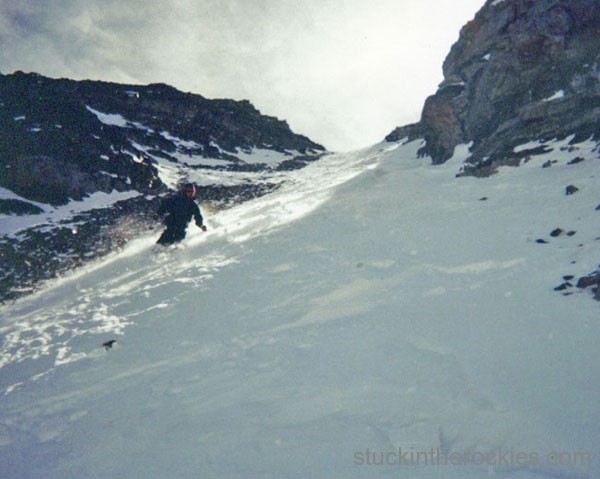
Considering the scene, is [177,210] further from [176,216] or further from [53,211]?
[53,211]

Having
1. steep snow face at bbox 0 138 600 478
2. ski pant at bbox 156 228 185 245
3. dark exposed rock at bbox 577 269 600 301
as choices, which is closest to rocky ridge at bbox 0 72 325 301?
ski pant at bbox 156 228 185 245

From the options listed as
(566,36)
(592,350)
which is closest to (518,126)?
(566,36)

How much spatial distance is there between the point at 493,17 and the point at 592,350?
23.5 meters

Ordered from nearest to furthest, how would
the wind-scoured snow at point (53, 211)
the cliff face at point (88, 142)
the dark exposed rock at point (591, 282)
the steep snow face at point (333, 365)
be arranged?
1. the steep snow face at point (333, 365)
2. the dark exposed rock at point (591, 282)
3. the wind-scoured snow at point (53, 211)
4. the cliff face at point (88, 142)

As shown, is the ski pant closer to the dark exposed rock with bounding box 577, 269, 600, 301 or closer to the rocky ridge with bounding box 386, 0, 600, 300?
the dark exposed rock with bounding box 577, 269, 600, 301

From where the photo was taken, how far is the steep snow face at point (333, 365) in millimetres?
2715

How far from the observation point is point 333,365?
12.4 feet

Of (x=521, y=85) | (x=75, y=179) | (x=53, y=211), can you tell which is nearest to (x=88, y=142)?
(x=75, y=179)

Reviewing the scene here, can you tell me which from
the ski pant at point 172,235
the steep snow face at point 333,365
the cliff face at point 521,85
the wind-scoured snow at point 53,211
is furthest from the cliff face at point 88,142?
the cliff face at point 521,85

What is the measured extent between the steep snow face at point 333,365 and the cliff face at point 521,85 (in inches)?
265

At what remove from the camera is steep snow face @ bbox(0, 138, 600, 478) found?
2715 millimetres

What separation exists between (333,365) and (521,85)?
17.9m

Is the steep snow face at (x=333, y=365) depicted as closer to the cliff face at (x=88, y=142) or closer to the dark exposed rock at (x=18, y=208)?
the dark exposed rock at (x=18, y=208)

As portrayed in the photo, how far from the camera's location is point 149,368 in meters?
4.33
